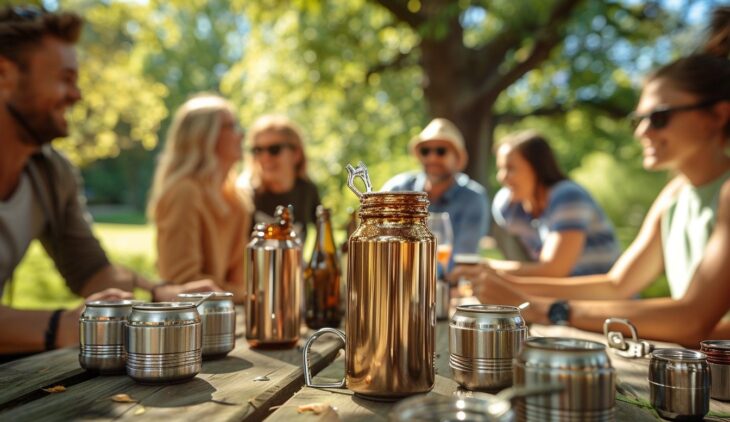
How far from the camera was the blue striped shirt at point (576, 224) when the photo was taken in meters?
4.76

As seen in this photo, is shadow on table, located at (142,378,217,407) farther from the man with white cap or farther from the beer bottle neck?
the man with white cap

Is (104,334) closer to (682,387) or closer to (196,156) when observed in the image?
(682,387)

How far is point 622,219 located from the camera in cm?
2602

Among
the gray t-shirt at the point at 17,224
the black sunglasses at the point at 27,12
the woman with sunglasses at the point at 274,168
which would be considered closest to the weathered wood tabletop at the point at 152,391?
the gray t-shirt at the point at 17,224

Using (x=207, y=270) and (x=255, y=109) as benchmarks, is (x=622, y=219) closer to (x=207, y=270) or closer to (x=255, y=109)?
(x=255, y=109)

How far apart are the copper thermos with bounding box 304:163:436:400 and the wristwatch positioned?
1.05m

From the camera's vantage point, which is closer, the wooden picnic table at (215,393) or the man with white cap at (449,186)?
the wooden picnic table at (215,393)

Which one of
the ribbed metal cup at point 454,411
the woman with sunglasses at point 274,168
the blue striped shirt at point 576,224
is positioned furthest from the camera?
the woman with sunglasses at point 274,168

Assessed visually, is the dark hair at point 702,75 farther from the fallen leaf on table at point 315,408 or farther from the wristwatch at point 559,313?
the fallen leaf on table at point 315,408

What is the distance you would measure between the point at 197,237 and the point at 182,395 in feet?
8.59

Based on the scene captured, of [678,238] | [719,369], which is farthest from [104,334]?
[678,238]

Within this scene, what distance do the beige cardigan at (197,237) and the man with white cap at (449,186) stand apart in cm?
149

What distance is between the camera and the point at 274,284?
1.88 metres

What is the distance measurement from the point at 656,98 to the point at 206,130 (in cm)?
287
